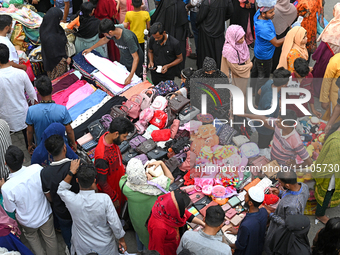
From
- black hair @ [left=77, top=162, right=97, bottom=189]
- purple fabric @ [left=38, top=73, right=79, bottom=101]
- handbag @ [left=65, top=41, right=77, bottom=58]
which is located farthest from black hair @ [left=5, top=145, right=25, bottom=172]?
handbag @ [left=65, top=41, right=77, bottom=58]

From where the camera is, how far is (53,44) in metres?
6.57

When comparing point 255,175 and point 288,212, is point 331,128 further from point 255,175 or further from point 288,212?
point 288,212

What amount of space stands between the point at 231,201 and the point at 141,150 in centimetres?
147

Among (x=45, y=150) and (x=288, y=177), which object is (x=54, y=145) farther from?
(x=288, y=177)

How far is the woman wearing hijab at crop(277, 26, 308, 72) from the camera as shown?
5695 millimetres

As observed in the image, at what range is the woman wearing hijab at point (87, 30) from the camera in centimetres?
674

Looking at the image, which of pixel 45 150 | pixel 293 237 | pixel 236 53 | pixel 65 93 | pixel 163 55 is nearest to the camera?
pixel 293 237

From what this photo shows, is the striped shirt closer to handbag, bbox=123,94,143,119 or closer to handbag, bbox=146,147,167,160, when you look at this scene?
handbag, bbox=146,147,167,160

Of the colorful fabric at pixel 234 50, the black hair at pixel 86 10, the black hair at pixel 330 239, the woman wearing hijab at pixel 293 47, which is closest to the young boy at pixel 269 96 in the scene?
the woman wearing hijab at pixel 293 47

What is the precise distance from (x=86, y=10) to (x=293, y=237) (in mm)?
5358

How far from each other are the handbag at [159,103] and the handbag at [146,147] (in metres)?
0.63

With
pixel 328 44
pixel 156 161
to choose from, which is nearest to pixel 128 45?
Answer: pixel 156 161

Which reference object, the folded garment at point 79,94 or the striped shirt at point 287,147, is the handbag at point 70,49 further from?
the striped shirt at point 287,147

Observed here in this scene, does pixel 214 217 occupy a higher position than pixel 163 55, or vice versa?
pixel 163 55
